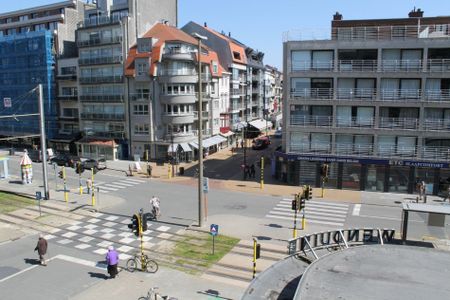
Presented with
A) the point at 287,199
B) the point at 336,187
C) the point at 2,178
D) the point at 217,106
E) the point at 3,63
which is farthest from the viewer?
the point at 3,63

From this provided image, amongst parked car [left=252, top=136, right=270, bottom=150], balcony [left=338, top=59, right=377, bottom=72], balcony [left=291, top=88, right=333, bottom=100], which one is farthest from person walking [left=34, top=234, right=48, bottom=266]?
parked car [left=252, top=136, right=270, bottom=150]

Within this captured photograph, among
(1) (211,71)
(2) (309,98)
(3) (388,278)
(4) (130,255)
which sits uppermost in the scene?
(1) (211,71)

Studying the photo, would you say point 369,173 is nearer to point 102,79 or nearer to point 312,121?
point 312,121

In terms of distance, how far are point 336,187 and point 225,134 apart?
28447 millimetres

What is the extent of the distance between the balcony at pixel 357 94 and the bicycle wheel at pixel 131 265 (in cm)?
2557

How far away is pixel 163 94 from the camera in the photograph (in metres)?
49.9

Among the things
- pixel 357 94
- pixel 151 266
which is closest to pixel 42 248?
pixel 151 266

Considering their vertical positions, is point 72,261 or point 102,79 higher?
point 102,79

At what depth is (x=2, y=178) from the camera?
137 feet

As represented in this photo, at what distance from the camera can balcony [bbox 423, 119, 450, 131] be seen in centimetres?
3512

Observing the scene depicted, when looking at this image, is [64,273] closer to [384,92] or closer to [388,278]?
[388,278]

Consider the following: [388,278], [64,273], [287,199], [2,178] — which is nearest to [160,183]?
[287,199]

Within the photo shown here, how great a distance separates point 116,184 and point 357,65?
84.1ft

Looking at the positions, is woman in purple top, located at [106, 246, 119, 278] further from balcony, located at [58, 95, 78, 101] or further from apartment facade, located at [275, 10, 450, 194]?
balcony, located at [58, 95, 78, 101]
